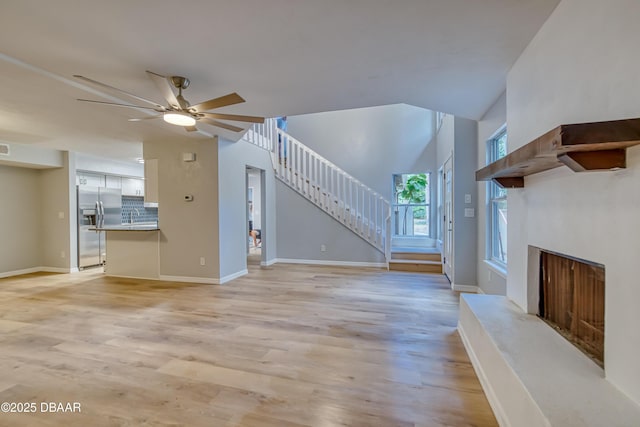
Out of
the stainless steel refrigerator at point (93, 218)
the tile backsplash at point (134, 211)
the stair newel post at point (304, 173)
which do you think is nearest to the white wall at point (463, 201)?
the stair newel post at point (304, 173)

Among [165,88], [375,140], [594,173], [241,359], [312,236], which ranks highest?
[375,140]

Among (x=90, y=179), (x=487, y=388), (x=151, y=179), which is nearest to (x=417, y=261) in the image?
(x=487, y=388)

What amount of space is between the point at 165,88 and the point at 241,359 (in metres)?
2.29

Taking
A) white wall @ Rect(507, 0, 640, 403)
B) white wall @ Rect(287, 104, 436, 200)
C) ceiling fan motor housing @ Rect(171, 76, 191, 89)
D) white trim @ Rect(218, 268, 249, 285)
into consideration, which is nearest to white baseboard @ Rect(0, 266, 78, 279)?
white trim @ Rect(218, 268, 249, 285)

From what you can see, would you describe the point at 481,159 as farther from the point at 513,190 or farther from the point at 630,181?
the point at 630,181

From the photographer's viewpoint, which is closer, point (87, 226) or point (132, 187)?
point (87, 226)

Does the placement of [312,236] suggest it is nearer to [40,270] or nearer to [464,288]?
[464,288]

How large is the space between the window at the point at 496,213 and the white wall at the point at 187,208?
4040 millimetres

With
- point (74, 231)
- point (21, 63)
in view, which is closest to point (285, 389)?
point (21, 63)

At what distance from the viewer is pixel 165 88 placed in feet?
7.60

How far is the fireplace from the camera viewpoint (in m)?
1.53

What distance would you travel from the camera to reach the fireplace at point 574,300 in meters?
1.53

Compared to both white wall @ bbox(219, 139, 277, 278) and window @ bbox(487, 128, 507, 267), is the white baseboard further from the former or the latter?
window @ bbox(487, 128, 507, 267)

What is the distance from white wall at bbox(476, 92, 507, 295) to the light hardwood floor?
1.78ft
